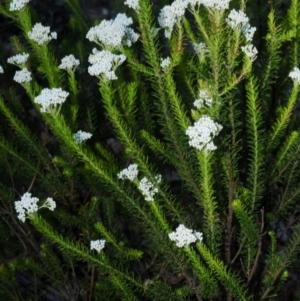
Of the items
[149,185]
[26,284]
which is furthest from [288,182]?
[26,284]

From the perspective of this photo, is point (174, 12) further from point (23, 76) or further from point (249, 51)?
point (23, 76)

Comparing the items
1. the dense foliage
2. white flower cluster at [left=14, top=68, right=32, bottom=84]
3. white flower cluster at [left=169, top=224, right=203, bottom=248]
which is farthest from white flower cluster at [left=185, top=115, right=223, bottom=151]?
white flower cluster at [left=14, top=68, right=32, bottom=84]

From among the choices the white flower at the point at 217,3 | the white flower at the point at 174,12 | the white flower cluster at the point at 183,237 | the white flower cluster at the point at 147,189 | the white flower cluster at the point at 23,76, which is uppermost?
the white flower cluster at the point at 23,76

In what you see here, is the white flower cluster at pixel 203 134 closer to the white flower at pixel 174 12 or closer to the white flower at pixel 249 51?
the white flower at pixel 249 51

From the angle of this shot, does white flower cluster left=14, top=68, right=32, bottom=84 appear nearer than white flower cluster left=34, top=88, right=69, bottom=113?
No

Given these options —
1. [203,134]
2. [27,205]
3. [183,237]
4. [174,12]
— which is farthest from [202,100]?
[27,205]

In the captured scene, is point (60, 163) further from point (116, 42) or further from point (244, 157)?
point (244, 157)

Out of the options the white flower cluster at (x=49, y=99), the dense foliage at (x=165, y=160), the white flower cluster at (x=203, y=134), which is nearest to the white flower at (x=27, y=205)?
the dense foliage at (x=165, y=160)

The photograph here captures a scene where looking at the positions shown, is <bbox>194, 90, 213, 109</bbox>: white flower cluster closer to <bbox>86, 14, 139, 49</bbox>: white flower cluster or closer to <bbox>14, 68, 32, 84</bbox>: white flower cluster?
<bbox>86, 14, 139, 49</bbox>: white flower cluster
